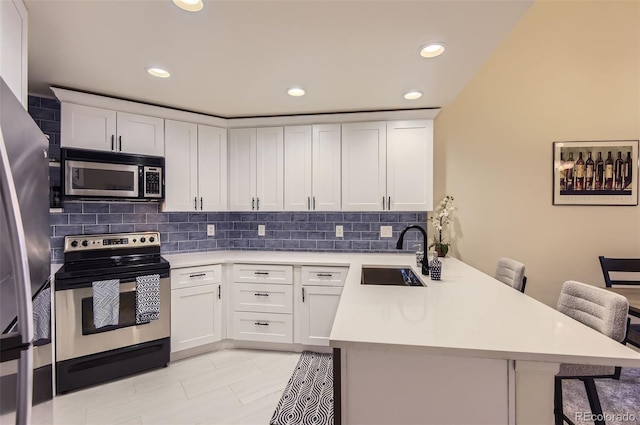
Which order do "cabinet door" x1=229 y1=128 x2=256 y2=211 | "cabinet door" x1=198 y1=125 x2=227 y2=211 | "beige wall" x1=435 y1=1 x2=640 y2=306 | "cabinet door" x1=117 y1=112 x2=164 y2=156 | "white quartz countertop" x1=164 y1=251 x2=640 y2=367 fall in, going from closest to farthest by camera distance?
"white quartz countertop" x1=164 y1=251 x2=640 y2=367 < "cabinet door" x1=117 y1=112 x2=164 y2=156 < "beige wall" x1=435 y1=1 x2=640 y2=306 < "cabinet door" x1=198 y1=125 x2=227 y2=211 < "cabinet door" x1=229 y1=128 x2=256 y2=211

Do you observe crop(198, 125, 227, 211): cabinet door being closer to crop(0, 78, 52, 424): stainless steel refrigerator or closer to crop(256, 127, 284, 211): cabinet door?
crop(256, 127, 284, 211): cabinet door

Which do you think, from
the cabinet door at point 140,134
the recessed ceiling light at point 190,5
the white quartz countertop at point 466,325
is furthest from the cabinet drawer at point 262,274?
the recessed ceiling light at point 190,5

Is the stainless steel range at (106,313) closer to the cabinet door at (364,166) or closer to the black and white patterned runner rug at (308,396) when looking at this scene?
the black and white patterned runner rug at (308,396)

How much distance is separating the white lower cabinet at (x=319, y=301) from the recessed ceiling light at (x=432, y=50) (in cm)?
181

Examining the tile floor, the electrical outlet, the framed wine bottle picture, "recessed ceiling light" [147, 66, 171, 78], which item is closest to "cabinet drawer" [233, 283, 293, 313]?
the tile floor

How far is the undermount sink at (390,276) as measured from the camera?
2.00 metres

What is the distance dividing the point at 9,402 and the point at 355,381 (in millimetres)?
1012

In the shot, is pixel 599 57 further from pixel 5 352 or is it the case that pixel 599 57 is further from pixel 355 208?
pixel 5 352

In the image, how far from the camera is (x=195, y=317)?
8.86ft

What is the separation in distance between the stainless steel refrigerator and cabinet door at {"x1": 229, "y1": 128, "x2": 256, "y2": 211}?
2.01 meters

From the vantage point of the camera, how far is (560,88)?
114 inches

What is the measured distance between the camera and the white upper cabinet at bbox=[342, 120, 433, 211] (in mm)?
2863

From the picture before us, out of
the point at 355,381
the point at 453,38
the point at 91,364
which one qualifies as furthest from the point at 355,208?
the point at 91,364

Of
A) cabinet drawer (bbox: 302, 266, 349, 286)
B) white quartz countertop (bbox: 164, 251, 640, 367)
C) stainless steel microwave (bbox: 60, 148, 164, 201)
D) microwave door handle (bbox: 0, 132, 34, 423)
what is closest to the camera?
microwave door handle (bbox: 0, 132, 34, 423)
